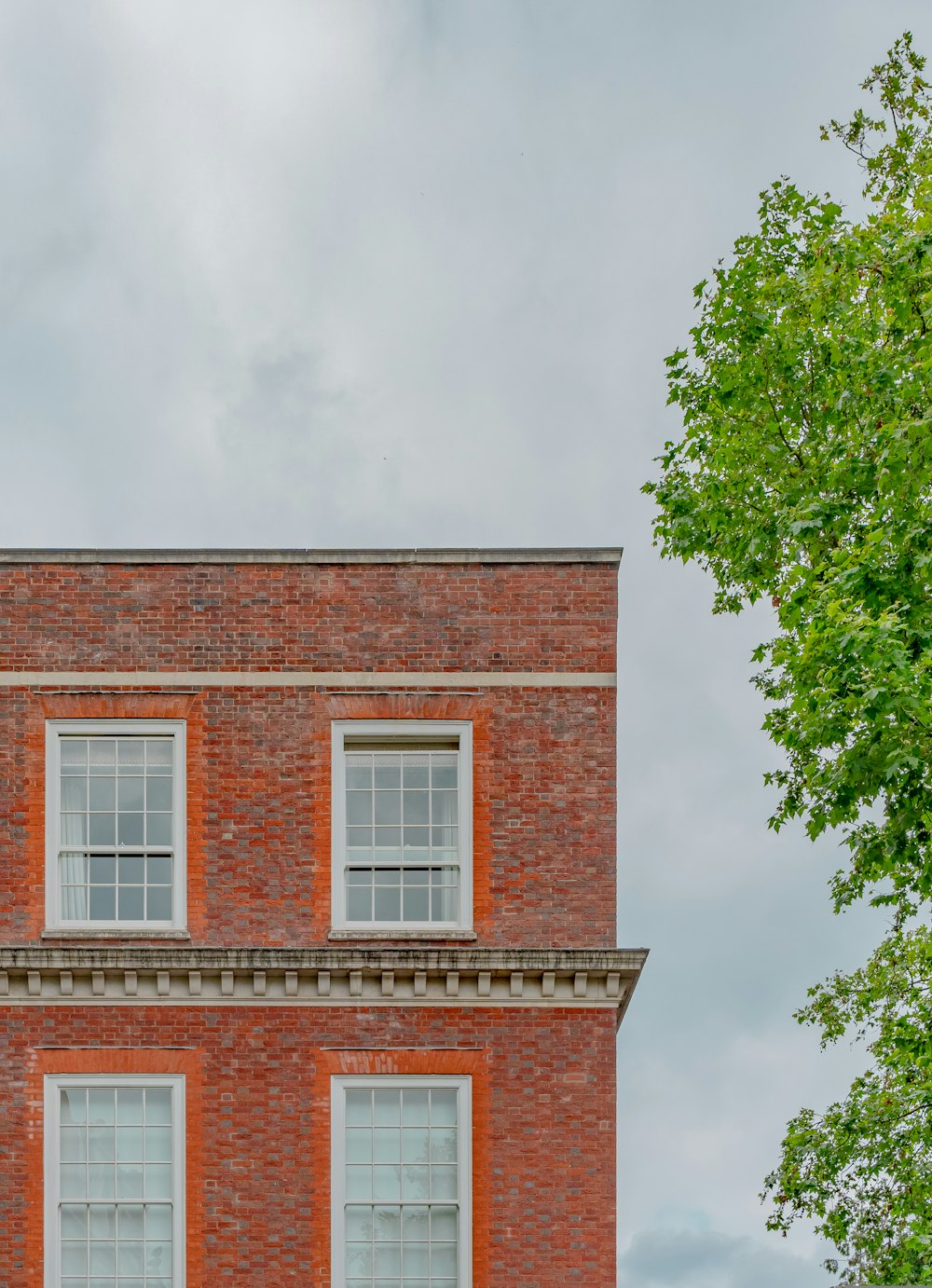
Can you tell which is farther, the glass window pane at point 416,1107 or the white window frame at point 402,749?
the white window frame at point 402,749

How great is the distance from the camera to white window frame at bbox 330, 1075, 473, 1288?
19.2 m

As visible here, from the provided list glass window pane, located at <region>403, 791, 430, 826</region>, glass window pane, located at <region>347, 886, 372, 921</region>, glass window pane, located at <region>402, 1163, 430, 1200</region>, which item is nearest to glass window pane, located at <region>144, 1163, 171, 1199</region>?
glass window pane, located at <region>402, 1163, 430, 1200</region>

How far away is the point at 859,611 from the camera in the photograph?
18.7 m

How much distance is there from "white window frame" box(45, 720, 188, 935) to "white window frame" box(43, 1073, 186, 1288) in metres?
1.64

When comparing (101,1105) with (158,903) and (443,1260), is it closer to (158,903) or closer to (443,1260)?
(158,903)

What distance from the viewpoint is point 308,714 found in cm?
2066

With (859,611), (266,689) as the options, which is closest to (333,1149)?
(266,689)

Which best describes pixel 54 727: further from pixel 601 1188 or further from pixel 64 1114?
pixel 601 1188

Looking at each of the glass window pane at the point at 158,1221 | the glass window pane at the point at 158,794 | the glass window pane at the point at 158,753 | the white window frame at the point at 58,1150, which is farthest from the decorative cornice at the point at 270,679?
the glass window pane at the point at 158,1221

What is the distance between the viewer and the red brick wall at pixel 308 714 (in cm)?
2019

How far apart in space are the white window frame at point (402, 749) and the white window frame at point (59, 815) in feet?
5.74

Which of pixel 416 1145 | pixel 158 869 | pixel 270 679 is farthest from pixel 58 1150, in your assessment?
pixel 270 679

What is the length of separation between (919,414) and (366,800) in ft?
25.5

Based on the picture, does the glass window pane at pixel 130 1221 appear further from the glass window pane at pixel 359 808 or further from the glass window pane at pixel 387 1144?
the glass window pane at pixel 359 808
